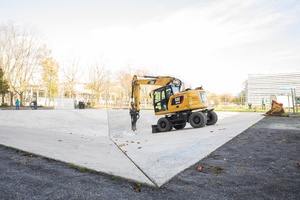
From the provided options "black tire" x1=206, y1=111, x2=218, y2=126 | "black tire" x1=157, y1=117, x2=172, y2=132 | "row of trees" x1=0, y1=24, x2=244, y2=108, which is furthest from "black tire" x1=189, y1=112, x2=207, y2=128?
"row of trees" x1=0, y1=24, x2=244, y2=108

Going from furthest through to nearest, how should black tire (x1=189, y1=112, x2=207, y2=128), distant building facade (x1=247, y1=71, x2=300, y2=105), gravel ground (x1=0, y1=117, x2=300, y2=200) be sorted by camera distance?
distant building facade (x1=247, y1=71, x2=300, y2=105) → black tire (x1=189, y1=112, x2=207, y2=128) → gravel ground (x1=0, y1=117, x2=300, y2=200)

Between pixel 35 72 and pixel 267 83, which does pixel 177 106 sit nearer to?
pixel 35 72

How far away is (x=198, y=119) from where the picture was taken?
38.7 ft

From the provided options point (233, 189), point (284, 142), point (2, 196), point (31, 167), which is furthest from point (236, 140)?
point (2, 196)

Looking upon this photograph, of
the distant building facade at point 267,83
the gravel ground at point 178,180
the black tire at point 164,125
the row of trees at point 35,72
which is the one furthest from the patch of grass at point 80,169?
the distant building facade at point 267,83

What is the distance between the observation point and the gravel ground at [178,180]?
10.2 ft

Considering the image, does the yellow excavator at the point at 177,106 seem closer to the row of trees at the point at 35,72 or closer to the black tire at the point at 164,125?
the black tire at the point at 164,125

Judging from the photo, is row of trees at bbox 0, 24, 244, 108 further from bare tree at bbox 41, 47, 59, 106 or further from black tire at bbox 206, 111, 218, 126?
black tire at bbox 206, 111, 218, 126

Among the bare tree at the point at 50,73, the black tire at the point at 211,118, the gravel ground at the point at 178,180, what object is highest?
the bare tree at the point at 50,73

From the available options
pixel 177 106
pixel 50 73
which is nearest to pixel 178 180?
pixel 177 106

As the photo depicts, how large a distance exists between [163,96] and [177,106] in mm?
1288

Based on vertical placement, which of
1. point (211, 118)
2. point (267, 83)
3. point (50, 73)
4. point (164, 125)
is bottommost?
point (164, 125)

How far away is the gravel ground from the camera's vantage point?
3115 mm

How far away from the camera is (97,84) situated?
157 ft
